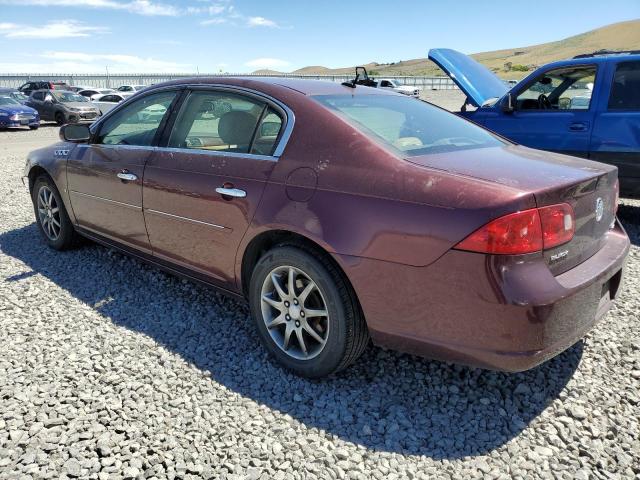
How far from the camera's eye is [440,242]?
7.38 feet

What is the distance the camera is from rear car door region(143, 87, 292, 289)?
9.81 ft

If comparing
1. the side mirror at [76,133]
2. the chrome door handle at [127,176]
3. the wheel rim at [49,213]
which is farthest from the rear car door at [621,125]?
the wheel rim at [49,213]

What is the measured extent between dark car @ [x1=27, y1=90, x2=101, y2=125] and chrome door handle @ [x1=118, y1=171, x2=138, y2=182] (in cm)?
1917

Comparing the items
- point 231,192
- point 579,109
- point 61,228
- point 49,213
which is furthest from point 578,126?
point 49,213

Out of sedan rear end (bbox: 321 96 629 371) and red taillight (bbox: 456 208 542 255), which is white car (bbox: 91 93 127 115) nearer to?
sedan rear end (bbox: 321 96 629 371)

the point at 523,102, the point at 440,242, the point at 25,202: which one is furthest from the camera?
the point at 25,202

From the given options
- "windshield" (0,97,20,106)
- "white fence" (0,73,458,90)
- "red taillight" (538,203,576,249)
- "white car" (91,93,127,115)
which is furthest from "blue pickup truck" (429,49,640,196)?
"white fence" (0,73,458,90)

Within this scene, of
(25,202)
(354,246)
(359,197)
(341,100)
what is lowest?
(25,202)

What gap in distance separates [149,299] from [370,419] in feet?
6.88

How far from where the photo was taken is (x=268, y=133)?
3.00 meters

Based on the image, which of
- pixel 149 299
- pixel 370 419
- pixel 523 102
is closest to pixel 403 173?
pixel 370 419

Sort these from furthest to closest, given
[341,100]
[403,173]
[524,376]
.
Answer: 1. [341,100]
2. [524,376]
3. [403,173]

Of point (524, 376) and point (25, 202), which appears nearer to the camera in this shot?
point (524, 376)

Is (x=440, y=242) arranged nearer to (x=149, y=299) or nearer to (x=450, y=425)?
(x=450, y=425)
